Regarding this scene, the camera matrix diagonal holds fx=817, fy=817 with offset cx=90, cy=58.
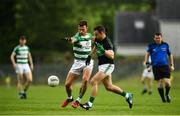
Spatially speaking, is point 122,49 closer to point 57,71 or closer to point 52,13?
point 52,13

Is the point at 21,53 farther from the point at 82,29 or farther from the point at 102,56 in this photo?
the point at 102,56

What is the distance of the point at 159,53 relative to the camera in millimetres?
25875

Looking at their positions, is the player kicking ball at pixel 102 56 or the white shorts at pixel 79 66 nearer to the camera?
the player kicking ball at pixel 102 56

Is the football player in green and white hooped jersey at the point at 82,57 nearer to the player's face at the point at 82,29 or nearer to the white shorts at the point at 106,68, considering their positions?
the player's face at the point at 82,29

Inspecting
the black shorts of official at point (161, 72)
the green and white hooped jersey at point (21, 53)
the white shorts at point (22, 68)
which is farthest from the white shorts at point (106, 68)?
the green and white hooped jersey at point (21, 53)

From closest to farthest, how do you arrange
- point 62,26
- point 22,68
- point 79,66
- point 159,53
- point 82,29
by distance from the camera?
point 82,29, point 79,66, point 159,53, point 22,68, point 62,26

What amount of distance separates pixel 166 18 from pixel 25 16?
14364 millimetres

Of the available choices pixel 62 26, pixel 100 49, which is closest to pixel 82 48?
pixel 100 49

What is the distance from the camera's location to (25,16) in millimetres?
81000

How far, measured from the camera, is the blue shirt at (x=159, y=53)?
84.6 ft

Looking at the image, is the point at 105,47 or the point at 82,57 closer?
the point at 105,47

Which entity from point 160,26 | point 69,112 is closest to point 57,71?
point 160,26

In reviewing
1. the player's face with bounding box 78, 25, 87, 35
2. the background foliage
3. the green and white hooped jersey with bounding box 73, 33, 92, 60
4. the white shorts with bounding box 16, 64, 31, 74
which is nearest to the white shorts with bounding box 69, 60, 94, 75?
the green and white hooped jersey with bounding box 73, 33, 92, 60

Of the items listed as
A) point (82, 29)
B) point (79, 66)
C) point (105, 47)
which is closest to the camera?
point (105, 47)
